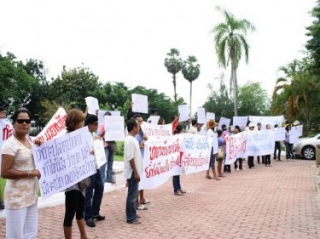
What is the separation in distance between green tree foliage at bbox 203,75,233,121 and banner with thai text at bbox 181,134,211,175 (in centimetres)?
3262

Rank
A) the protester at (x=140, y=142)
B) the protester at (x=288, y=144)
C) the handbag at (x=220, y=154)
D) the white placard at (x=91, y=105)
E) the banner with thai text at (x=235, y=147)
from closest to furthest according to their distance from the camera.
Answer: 1. the protester at (x=140, y=142)
2. the white placard at (x=91, y=105)
3. the handbag at (x=220, y=154)
4. the banner with thai text at (x=235, y=147)
5. the protester at (x=288, y=144)

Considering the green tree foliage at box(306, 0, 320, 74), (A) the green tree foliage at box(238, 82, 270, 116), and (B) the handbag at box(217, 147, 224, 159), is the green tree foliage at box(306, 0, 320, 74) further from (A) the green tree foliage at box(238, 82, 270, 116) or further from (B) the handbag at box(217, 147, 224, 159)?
(A) the green tree foliage at box(238, 82, 270, 116)

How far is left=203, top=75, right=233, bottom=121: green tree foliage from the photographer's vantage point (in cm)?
4278

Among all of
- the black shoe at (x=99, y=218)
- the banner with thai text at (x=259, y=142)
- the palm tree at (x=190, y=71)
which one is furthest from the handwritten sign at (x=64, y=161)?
the palm tree at (x=190, y=71)

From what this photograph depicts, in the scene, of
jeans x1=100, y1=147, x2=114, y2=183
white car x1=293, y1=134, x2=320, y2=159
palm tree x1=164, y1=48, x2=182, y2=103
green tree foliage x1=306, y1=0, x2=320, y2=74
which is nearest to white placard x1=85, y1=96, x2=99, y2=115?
jeans x1=100, y1=147, x2=114, y2=183

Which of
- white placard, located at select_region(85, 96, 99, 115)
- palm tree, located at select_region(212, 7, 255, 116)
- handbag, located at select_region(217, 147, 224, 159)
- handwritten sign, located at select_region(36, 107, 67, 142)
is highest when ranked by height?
palm tree, located at select_region(212, 7, 255, 116)

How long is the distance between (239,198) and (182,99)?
5375cm

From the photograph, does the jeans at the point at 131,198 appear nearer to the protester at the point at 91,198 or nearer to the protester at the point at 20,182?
the protester at the point at 91,198

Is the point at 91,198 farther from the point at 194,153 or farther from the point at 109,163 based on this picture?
the point at 194,153

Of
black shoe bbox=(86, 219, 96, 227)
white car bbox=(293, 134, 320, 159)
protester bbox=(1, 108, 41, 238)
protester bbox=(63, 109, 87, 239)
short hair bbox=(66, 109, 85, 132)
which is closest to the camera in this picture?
protester bbox=(1, 108, 41, 238)

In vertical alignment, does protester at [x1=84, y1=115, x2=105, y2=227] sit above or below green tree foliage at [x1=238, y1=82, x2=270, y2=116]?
below

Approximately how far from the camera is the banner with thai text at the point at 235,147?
41.9 ft

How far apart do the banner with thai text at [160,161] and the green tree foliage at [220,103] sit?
34.3 metres

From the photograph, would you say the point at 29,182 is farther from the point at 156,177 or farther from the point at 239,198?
the point at 239,198
